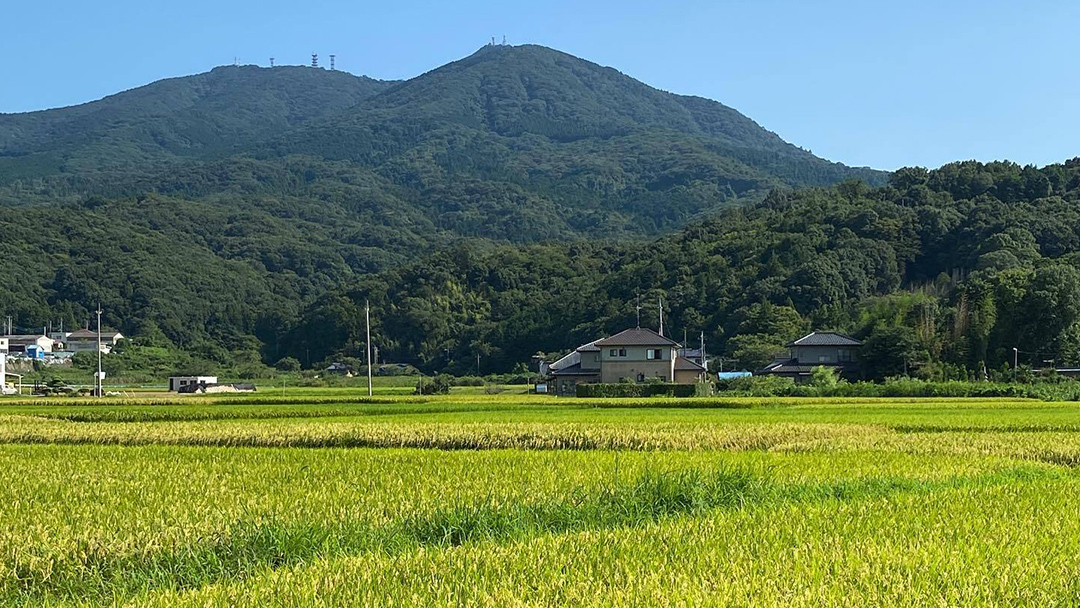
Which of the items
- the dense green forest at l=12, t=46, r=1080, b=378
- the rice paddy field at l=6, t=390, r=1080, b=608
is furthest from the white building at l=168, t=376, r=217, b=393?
the rice paddy field at l=6, t=390, r=1080, b=608

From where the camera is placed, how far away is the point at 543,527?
352 inches

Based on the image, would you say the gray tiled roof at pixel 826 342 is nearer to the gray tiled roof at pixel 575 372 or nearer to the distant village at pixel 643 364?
the distant village at pixel 643 364

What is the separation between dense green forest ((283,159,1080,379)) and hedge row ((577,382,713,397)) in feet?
53.7

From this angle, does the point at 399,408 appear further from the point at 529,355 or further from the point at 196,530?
the point at 529,355

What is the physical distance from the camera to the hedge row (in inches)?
1984

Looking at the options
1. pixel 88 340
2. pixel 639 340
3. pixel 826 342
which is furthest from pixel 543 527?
pixel 88 340

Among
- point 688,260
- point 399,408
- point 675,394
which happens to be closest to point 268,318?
point 688,260

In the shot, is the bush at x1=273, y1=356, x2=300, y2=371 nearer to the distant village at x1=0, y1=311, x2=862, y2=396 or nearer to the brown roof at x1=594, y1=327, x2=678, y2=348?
the distant village at x1=0, y1=311, x2=862, y2=396

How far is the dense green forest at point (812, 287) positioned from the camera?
63125mm

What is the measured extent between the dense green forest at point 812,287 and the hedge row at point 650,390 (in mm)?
16359

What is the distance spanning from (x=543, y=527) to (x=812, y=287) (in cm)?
8000

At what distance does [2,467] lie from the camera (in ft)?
48.8

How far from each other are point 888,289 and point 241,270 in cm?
8099

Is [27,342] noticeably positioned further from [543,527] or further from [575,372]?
[543,527]
